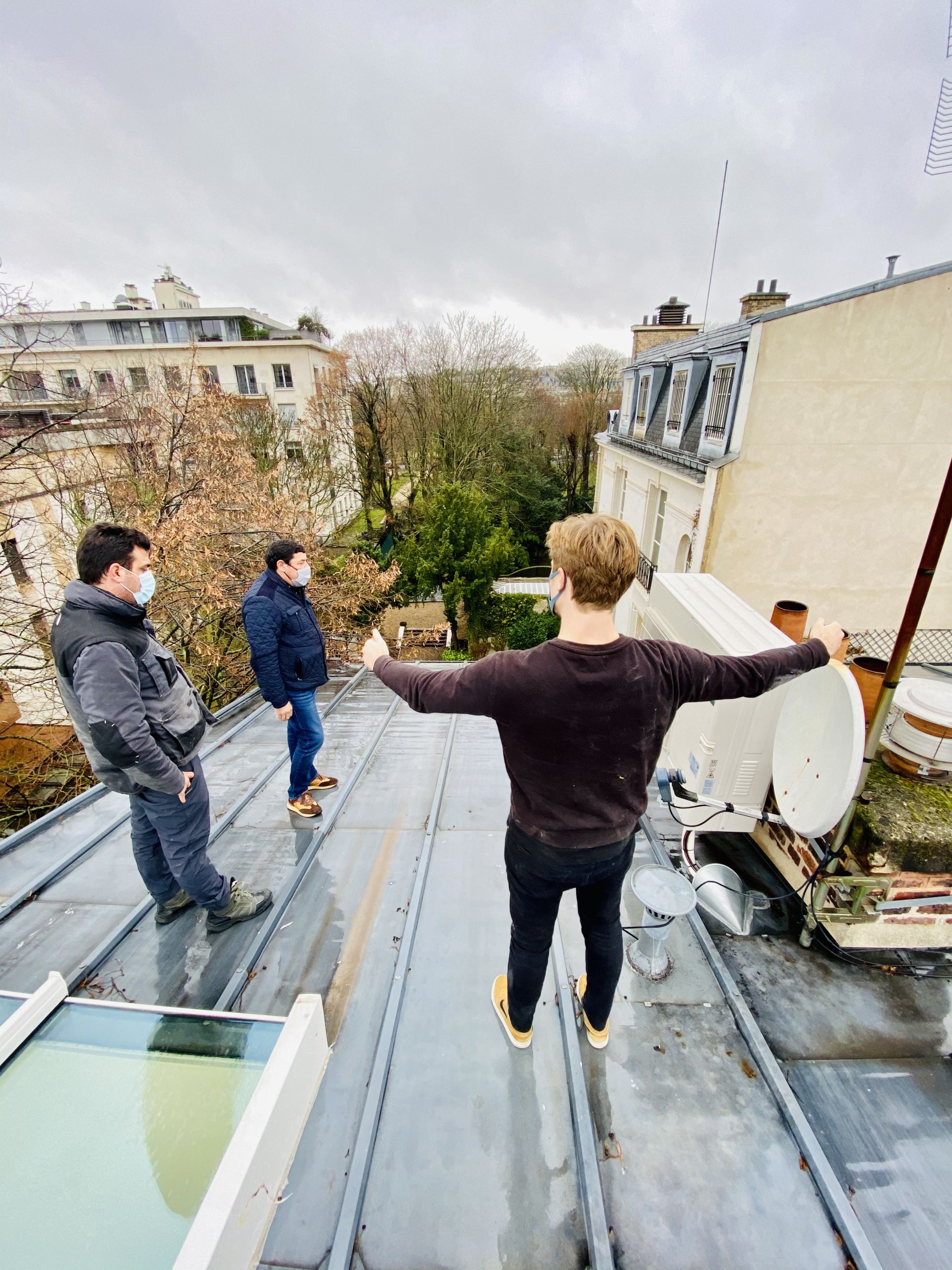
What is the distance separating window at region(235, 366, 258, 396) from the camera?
76.7 ft

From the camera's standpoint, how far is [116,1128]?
133 cm

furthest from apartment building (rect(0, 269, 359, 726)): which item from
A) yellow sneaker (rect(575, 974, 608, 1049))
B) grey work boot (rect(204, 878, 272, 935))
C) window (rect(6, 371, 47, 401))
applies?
yellow sneaker (rect(575, 974, 608, 1049))

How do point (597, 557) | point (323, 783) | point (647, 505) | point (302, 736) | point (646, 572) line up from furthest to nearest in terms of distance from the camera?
point (647, 505) → point (646, 572) → point (323, 783) → point (302, 736) → point (597, 557)

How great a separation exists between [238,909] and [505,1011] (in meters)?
1.41

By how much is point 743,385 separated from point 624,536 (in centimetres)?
820

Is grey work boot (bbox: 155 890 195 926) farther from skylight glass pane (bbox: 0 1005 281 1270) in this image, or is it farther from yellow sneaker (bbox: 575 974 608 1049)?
yellow sneaker (bbox: 575 974 608 1049)

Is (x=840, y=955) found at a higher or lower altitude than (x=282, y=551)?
lower

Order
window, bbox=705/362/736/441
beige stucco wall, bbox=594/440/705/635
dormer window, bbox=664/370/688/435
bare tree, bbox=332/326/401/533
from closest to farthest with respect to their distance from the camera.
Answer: window, bbox=705/362/736/441 → beige stucco wall, bbox=594/440/705/635 → dormer window, bbox=664/370/688/435 → bare tree, bbox=332/326/401/533

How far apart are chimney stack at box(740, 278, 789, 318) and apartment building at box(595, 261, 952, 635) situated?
2.62 meters

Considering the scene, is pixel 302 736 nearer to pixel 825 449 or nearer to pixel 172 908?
pixel 172 908

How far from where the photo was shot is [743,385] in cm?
785

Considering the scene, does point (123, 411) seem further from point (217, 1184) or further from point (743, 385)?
point (217, 1184)

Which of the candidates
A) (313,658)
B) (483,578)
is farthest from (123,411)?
(313,658)

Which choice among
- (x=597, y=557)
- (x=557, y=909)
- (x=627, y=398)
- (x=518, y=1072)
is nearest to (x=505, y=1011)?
(x=518, y=1072)
